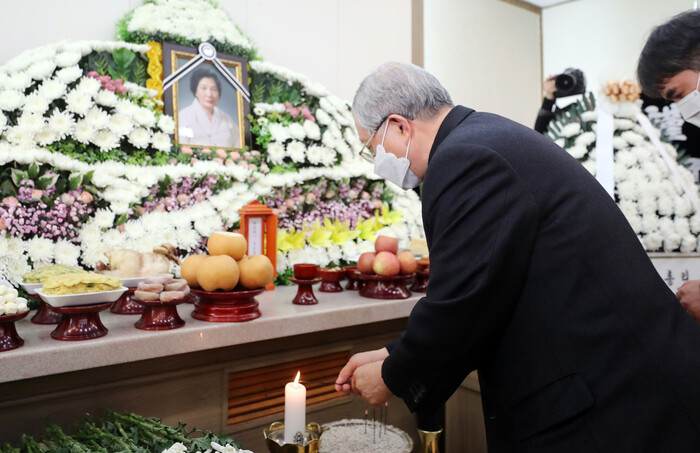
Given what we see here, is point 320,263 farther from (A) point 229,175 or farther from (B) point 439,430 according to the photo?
(B) point 439,430

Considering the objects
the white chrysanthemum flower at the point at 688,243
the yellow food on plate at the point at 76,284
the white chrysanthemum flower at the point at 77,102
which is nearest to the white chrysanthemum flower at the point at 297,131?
the white chrysanthemum flower at the point at 77,102

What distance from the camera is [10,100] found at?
6.23ft

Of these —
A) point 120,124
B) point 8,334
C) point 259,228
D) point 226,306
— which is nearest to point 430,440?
point 226,306

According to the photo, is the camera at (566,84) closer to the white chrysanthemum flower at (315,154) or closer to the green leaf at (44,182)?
the white chrysanthemum flower at (315,154)

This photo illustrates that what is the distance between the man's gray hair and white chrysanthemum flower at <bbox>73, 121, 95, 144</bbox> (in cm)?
119

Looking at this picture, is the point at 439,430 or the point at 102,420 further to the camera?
the point at 439,430

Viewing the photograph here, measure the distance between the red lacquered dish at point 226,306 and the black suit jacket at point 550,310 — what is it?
0.71 meters

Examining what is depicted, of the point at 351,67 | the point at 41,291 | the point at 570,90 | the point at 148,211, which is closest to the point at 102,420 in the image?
the point at 41,291

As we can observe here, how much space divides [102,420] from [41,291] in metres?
0.43

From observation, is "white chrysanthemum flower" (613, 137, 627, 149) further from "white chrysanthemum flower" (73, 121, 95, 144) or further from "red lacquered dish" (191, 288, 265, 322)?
"white chrysanthemum flower" (73, 121, 95, 144)

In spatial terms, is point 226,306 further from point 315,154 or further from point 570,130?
point 570,130

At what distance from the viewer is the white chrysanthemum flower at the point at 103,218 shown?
6.68 feet

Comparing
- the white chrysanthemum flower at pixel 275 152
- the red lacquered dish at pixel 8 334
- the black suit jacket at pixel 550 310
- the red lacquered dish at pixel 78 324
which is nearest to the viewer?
the black suit jacket at pixel 550 310

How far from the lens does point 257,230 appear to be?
7.45 feet
